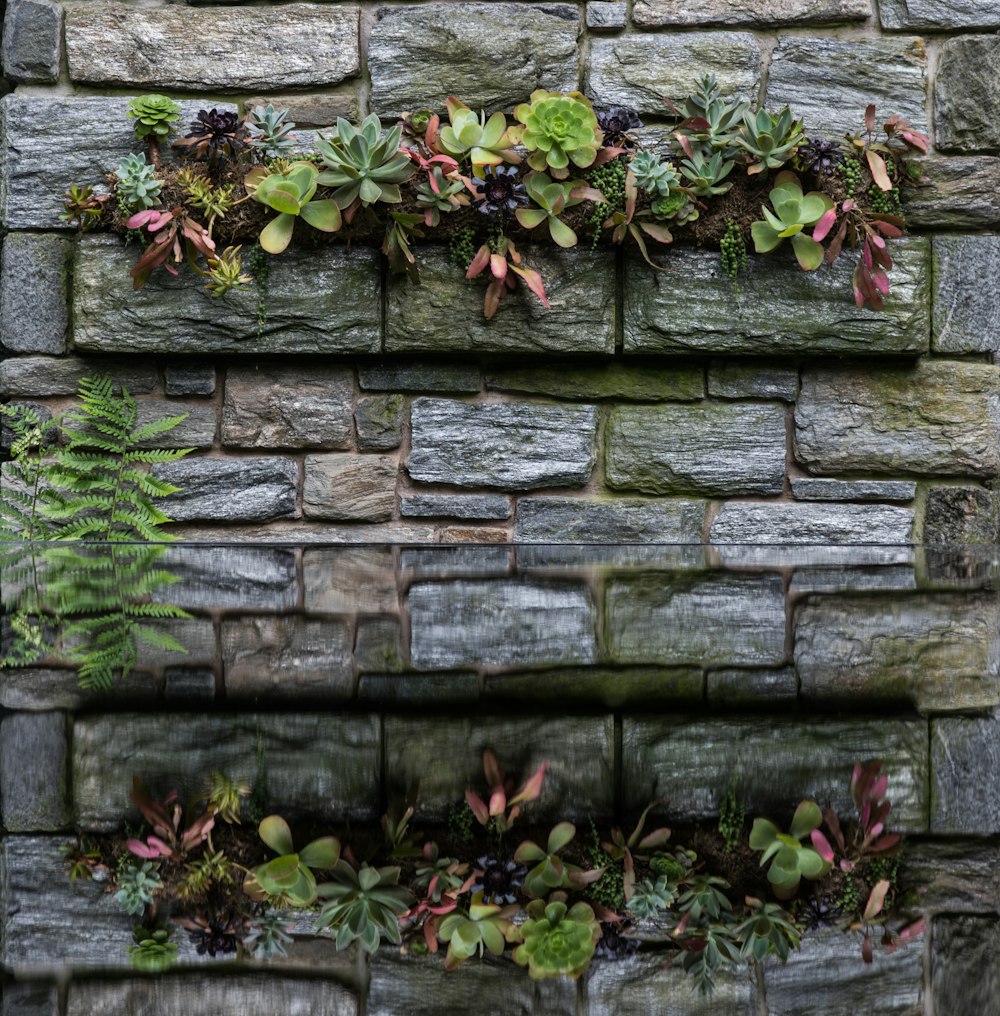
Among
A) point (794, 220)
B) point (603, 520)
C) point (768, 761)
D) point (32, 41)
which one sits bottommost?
point (603, 520)

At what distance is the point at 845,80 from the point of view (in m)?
2.56

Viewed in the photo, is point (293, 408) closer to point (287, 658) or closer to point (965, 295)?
point (287, 658)

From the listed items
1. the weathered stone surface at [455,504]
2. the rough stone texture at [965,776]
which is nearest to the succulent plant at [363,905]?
the rough stone texture at [965,776]

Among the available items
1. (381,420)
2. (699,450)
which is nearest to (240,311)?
(381,420)

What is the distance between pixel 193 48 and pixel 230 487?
110 centimetres

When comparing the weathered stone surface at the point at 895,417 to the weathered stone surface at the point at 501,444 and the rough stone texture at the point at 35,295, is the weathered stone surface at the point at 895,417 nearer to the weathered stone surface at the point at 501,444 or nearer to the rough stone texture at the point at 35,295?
the weathered stone surface at the point at 501,444

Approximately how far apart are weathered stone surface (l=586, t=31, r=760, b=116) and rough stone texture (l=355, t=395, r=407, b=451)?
91 cm

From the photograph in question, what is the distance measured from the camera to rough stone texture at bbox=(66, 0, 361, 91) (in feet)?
8.43

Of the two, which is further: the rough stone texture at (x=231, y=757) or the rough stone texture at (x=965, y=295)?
the rough stone texture at (x=965, y=295)

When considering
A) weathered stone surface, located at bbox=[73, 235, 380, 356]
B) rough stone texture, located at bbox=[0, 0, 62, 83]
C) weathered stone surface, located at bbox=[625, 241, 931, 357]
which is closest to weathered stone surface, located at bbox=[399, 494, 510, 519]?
weathered stone surface, located at bbox=[73, 235, 380, 356]

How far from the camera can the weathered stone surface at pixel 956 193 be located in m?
2.55

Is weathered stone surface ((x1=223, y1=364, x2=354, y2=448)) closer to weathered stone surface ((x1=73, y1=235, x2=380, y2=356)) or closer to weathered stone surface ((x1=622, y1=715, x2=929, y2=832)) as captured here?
weathered stone surface ((x1=73, y1=235, x2=380, y2=356))

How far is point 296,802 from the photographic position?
66cm

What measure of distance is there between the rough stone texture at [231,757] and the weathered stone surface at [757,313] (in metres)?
1.83
